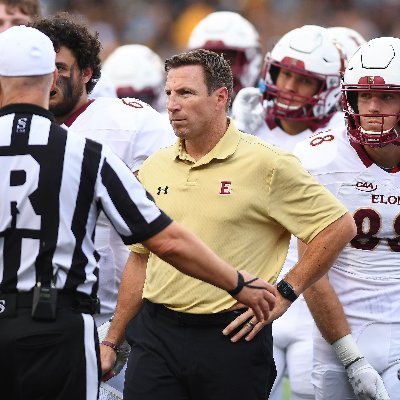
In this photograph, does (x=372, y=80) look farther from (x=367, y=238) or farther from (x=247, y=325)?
Result: (x=247, y=325)

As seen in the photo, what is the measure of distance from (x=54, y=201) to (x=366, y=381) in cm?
172

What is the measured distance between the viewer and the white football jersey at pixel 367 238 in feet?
16.8

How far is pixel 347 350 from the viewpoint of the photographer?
5023mm

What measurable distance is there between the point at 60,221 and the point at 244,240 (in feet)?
3.21

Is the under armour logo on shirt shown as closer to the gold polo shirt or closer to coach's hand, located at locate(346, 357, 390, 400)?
the gold polo shirt

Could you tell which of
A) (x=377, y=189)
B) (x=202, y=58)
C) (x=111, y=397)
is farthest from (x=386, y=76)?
(x=111, y=397)

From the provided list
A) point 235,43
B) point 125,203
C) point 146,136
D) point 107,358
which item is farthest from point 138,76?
point 125,203

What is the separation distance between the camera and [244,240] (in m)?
4.66

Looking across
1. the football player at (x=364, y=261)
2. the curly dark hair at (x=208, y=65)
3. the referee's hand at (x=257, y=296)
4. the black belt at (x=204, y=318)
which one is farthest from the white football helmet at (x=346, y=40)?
the referee's hand at (x=257, y=296)

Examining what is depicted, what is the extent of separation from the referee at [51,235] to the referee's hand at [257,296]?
8cm

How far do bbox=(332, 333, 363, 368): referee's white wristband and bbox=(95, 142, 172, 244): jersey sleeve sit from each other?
4.51 feet

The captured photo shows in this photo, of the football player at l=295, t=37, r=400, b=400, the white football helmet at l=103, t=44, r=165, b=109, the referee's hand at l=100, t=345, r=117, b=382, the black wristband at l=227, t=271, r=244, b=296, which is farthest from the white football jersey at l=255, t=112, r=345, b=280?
the black wristband at l=227, t=271, r=244, b=296

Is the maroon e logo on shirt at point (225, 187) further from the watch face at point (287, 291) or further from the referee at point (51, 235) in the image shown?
the referee at point (51, 235)

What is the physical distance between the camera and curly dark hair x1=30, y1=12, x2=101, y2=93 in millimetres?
5672
